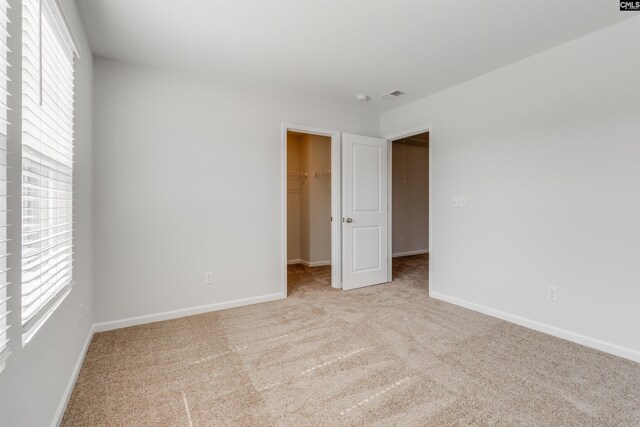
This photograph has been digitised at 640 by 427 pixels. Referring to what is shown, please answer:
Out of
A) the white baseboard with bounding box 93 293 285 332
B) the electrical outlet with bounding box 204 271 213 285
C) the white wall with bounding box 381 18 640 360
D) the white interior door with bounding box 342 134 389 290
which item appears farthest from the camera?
the white interior door with bounding box 342 134 389 290

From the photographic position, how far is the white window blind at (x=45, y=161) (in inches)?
51.1

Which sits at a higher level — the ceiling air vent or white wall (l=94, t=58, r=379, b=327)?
the ceiling air vent

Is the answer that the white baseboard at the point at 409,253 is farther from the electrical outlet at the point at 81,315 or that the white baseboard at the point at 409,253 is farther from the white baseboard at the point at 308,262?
the electrical outlet at the point at 81,315

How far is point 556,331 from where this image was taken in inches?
103

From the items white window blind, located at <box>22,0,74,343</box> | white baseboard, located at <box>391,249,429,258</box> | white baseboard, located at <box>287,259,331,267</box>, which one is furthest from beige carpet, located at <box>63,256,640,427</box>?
white baseboard, located at <box>391,249,429,258</box>

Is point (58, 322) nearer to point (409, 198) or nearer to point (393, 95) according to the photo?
point (393, 95)

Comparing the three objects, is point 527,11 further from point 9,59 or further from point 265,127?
point 9,59

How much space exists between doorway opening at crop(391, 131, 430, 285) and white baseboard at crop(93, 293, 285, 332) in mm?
3473

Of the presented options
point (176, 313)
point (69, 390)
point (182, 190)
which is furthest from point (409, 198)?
point (69, 390)

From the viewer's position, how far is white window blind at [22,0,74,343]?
1.30m

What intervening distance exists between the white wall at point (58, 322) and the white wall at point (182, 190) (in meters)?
0.20

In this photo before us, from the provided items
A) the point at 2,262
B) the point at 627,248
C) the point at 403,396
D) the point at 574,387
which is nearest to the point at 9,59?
the point at 2,262

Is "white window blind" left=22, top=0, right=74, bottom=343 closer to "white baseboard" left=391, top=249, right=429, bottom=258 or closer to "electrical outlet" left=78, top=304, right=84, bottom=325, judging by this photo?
"electrical outlet" left=78, top=304, right=84, bottom=325

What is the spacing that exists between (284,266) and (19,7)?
118 inches
